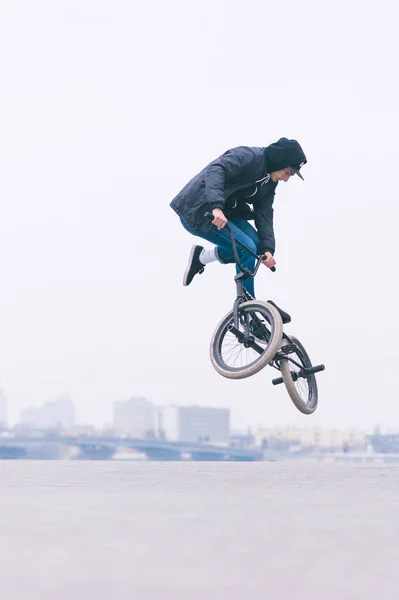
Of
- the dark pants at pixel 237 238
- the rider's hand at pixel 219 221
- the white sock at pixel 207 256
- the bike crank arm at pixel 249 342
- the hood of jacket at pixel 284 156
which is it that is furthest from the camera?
the white sock at pixel 207 256

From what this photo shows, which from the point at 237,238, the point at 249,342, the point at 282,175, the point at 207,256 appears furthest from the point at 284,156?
the point at 249,342

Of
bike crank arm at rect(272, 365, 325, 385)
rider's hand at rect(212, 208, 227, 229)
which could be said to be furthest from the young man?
bike crank arm at rect(272, 365, 325, 385)

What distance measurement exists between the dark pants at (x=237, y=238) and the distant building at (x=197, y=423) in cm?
8667

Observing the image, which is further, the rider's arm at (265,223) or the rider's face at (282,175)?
the rider's arm at (265,223)

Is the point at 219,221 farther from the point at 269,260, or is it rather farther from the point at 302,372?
the point at 302,372

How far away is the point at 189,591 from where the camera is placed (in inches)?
115

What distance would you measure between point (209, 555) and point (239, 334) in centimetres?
594

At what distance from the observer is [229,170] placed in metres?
9.10

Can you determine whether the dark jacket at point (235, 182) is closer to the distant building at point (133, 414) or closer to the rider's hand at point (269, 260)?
the rider's hand at point (269, 260)

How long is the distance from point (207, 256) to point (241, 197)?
35.8 inches

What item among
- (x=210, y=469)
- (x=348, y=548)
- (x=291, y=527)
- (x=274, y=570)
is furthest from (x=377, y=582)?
(x=210, y=469)

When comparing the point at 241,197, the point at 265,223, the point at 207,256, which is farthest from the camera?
the point at 207,256

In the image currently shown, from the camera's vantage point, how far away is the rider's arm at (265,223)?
31.9ft

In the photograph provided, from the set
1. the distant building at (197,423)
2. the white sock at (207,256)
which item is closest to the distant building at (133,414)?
the distant building at (197,423)
